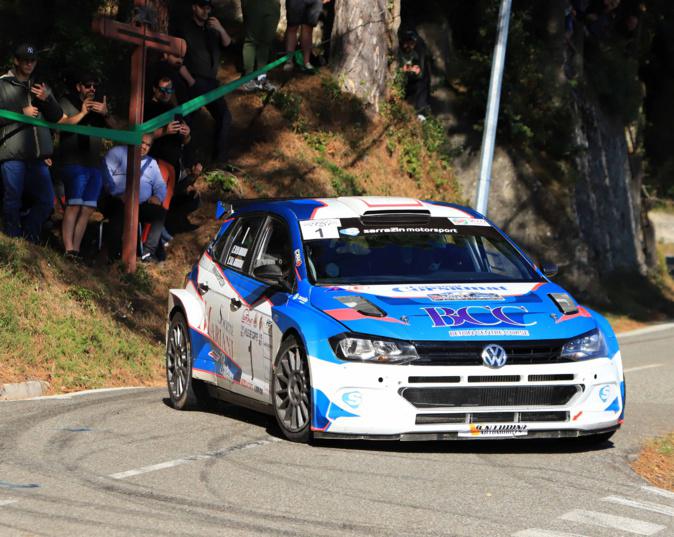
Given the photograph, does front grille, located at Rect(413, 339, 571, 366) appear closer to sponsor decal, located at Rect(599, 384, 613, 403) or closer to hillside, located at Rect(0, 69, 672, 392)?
sponsor decal, located at Rect(599, 384, 613, 403)

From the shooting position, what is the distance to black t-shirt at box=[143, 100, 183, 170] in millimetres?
17672

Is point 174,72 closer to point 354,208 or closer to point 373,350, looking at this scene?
point 354,208

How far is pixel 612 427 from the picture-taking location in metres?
9.37

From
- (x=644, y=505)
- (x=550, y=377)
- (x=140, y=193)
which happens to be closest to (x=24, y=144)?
(x=140, y=193)

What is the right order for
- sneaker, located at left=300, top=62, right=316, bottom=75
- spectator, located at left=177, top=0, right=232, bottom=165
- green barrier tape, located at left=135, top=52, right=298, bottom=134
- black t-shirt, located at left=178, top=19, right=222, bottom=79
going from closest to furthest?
green barrier tape, located at left=135, top=52, right=298, bottom=134, spectator, located at left=177, top=0, right=232, bottom=165, black t-shirt, located at left=178, top=19, right=222, bottom=79, sneaker, located at left=300, top=62, right=316, bottom=75

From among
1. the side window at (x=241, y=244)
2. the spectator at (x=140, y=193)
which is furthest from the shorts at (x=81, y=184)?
the side window at (x=241, y=244)

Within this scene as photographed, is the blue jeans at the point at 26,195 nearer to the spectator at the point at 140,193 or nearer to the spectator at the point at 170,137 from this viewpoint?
the spectator at the point at 140,193

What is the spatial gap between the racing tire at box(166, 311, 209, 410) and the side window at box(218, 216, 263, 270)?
661 mm

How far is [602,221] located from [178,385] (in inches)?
1024

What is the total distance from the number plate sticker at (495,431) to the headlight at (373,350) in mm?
591

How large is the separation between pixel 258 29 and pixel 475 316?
14.0 m

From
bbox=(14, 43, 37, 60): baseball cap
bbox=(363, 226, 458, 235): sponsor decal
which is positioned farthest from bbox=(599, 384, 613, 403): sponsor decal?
bbox=(14, 43, 37, 60): baseball cap

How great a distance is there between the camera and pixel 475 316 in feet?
29.8

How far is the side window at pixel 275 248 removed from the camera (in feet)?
33.9
